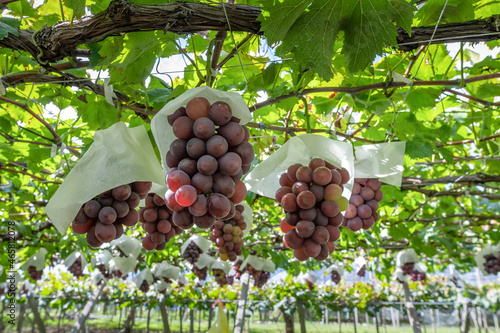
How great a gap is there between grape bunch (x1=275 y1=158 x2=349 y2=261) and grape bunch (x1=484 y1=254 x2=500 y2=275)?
5.63 metres

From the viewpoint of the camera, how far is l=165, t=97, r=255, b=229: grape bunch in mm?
843

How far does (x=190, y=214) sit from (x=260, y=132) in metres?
1.58

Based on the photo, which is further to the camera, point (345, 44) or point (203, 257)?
point (203, 257)

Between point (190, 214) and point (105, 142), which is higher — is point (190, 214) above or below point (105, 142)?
below

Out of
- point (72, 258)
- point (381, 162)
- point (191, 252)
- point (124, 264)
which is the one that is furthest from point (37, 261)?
point (381, 162)

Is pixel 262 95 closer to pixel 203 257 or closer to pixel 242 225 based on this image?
pixel 242 225

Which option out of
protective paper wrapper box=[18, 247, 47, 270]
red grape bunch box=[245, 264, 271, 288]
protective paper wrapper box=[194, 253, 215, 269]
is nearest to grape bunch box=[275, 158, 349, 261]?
red grape bunch box=[245, 264, 271, 288]

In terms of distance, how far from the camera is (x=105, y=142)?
1.04 m

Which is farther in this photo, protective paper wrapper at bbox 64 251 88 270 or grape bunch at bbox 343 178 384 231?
protective paper wrapper at bbox 64 251 88 270

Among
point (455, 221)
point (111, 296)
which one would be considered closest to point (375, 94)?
point (455, 221)

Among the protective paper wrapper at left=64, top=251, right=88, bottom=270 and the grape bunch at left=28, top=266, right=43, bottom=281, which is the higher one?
the protective paper wrapper at left=64, top=251, right=88, bottom=270

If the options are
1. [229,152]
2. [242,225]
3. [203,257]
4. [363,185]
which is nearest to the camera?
[229,152]

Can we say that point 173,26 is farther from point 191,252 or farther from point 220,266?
point 220,266

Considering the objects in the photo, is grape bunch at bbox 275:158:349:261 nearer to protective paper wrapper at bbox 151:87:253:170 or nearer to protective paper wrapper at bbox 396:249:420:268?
protective paper wrapper at bbox 151:87:253:170
